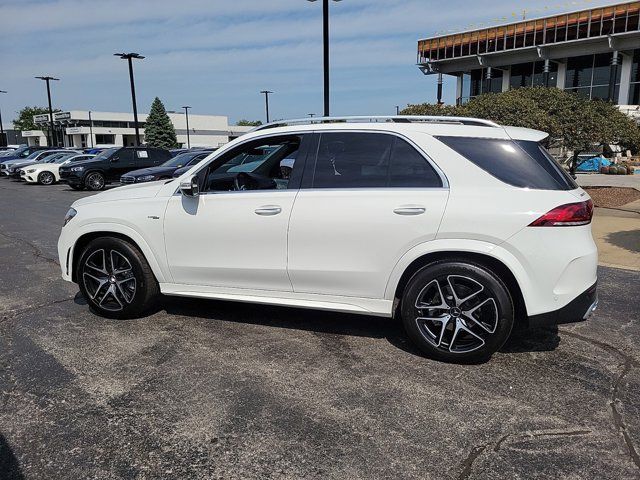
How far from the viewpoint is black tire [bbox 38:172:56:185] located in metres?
24.1

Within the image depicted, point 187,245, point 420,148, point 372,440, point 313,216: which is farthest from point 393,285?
point 187,245

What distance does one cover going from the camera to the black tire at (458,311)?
12.1 ft

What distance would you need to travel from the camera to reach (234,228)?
4.31m

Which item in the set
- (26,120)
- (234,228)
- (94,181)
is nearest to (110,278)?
(234,228)

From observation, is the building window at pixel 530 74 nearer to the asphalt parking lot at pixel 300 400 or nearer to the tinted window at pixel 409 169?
the tinted window at pixel 409 169

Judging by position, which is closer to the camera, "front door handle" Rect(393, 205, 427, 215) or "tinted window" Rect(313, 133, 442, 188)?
"front door handle" Rect(393, 205, 427, 215)

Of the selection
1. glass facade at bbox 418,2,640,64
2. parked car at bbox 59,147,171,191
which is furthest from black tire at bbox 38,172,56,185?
glass facade at bbox 418,2,640,64

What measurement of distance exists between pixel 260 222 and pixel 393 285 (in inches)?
46.3

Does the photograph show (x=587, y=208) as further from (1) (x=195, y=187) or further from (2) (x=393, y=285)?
(1) (x=195, y=187)

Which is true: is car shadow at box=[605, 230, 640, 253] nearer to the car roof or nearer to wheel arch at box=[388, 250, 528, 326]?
the car roof

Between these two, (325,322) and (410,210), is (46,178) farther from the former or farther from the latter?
(410,210)

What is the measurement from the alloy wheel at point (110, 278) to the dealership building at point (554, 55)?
1653 inches

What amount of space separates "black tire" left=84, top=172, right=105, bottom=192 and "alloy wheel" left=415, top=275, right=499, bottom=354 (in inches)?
766

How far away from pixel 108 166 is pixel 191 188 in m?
18.5
